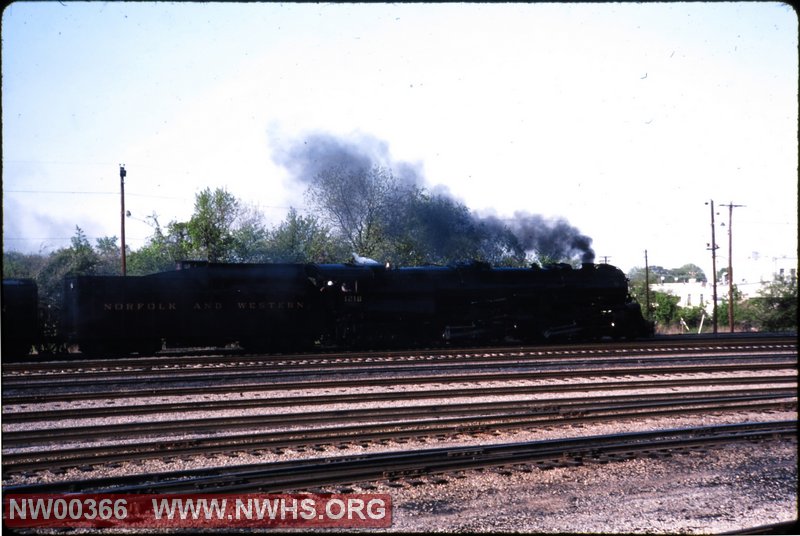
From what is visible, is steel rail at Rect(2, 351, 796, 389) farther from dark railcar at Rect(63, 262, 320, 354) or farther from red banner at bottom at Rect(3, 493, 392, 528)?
Result: red banner at bottom at Rect(3, 493, 392, 528)

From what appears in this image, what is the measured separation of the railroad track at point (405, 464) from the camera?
7.33 m

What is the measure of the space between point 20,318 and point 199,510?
1713cm

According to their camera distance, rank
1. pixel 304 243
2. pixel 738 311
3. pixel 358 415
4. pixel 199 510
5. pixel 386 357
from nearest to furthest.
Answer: pixel 199 510, pixel 358 415, pixel 386 357, pixel 304 243, pixel 738 311

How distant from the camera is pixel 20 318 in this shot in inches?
806

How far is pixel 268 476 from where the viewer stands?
761cm

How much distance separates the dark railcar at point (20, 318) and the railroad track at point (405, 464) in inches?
581

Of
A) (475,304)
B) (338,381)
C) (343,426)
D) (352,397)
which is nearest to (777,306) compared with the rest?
(475,304)

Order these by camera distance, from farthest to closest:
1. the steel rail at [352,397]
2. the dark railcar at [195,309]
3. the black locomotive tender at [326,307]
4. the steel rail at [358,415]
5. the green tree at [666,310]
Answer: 1. the green tree at [666,310]
2. the black locomotive tender at [326,307]
3. the dark railcar at [195,309]
4. the steel rail at [352,397]
5. the steel rail at [358,415]

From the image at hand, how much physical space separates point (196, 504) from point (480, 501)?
117 inches

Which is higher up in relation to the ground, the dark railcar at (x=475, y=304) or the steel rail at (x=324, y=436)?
the dark railcar at (x=475, y=304)

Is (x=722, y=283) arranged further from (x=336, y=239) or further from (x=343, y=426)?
(x=343, y=426)

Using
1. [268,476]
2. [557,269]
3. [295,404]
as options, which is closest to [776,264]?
[557,269]

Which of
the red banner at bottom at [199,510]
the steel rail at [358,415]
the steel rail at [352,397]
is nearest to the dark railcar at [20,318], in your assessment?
the steel rail at [352,397]

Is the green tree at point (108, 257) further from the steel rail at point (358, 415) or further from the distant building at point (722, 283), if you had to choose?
the distant building at point (722, 283)
